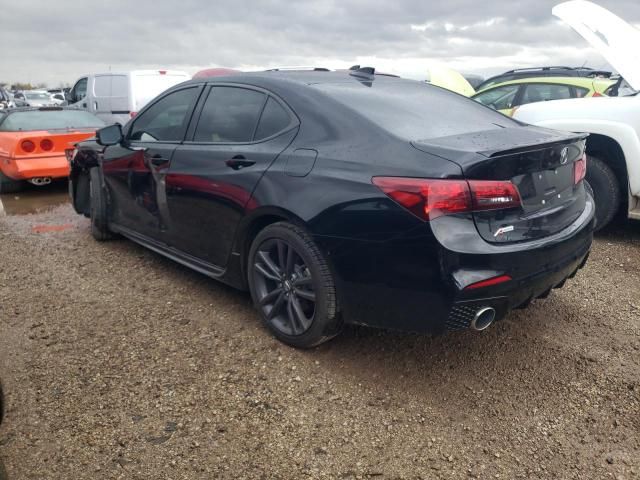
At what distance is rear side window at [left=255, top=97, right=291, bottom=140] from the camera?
10.4 ft

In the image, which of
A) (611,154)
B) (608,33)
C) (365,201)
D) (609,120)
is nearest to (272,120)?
(365,201)

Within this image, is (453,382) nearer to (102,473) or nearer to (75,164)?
(102,473)

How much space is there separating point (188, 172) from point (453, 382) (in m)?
2.13

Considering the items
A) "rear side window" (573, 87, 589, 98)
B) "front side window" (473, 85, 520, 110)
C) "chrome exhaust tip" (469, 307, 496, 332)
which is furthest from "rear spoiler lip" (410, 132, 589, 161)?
"front side window" (473, 85, 520, 110)

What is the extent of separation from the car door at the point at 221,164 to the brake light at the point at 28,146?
15.0ft

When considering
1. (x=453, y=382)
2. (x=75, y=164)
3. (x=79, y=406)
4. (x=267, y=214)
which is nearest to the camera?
(x=79, y=406)

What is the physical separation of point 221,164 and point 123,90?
9221 millimetres

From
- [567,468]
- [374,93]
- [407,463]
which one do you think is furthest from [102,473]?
[374,93]

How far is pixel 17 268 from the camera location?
4617 millimetres

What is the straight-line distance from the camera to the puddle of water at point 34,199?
23.0 ft

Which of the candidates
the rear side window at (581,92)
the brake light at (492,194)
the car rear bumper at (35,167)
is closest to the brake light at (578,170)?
the brake light at (492,194)

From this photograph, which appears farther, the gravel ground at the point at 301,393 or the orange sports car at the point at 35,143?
the orange sports car at the point at 35,143

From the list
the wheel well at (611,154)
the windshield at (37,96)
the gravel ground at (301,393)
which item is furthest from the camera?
the windshield at (37,96)

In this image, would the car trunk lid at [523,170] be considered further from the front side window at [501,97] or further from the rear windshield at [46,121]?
the rear windshield at [46,121]
